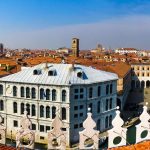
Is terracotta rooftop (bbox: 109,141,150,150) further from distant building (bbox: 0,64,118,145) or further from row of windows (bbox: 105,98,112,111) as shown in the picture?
row of windows (bbox: 105,98,112,111)

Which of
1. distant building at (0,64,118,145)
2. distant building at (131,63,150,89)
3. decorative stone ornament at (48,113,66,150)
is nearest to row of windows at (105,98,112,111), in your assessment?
distant building at (0,64,118,145)

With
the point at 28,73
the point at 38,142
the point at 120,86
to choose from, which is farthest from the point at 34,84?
the point at 120,86

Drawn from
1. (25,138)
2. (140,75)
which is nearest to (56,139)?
(25,138)

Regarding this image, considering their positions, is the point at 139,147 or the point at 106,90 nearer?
the point at 139,147

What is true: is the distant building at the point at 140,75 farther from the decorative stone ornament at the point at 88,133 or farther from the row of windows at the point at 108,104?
the decorative stone ornament at the point at 88,133

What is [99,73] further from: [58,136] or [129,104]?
[58,136]

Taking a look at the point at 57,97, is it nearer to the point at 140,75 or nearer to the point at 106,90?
the point at 106,90

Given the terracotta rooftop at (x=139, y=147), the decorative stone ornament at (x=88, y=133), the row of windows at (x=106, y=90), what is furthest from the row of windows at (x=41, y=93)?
the terracotta rooftop at (x=139, y=147)

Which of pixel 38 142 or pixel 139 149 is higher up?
pixel 139 149
